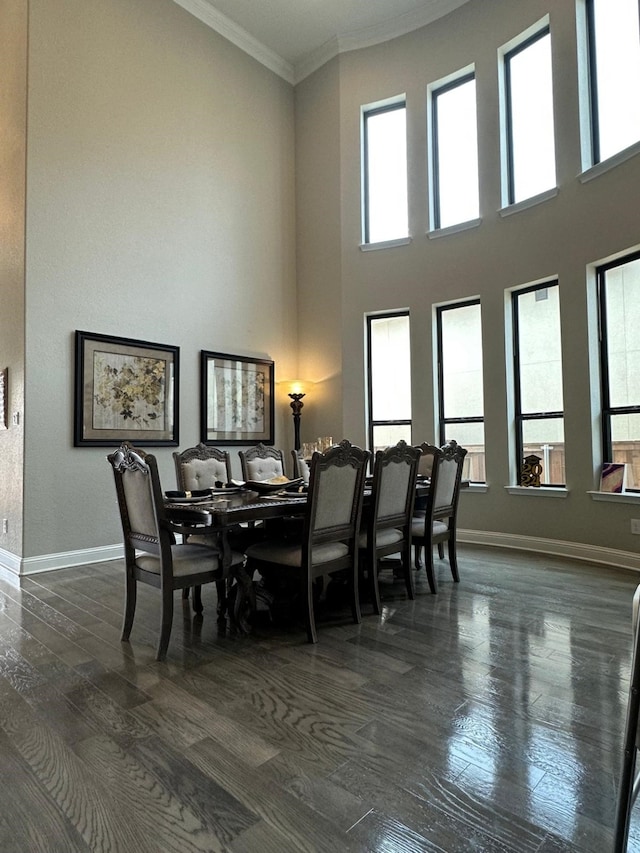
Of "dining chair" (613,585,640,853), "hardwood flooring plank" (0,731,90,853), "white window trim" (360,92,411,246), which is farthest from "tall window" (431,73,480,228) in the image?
"hardwood flooring plank" (0,731,90,853)

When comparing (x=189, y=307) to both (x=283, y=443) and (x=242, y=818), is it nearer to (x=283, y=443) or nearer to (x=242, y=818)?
(x=283, y=443)

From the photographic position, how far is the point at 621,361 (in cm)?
438

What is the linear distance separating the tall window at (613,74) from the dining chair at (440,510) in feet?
10.1

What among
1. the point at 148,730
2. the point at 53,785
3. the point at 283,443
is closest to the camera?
the point at 53,785

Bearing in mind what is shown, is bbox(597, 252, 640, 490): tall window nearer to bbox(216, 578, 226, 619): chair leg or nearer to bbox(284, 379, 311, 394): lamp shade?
bbox(284, 379, 311, 394): lamp shade

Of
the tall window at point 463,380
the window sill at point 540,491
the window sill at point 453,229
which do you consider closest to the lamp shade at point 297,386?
the tall window at point 463,380

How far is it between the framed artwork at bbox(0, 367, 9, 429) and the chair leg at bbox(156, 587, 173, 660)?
3.04m

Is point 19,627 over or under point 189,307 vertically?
under

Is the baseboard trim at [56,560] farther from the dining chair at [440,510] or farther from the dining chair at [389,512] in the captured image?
the dining chair at [440,510]

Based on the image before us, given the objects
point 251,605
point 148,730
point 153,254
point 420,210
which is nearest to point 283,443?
point 153,254

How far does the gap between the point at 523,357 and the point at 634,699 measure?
4.47 meters

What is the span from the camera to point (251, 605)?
2.98 meters

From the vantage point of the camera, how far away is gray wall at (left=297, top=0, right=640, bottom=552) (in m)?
4.52

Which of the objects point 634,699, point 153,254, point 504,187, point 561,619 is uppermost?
point 504,187
